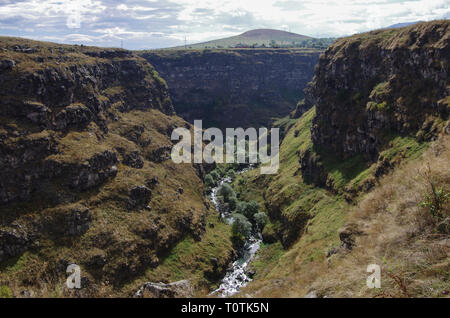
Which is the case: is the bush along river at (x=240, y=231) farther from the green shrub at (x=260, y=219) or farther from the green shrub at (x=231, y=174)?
the green shrub at (x=231, y=174)

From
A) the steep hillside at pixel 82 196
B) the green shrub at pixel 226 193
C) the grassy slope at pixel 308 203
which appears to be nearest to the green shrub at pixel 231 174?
the grassy slope at pixel 308 203

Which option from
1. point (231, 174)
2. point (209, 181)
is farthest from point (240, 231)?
point (231, 174)

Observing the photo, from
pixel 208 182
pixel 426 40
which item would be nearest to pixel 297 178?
pixel 208 182

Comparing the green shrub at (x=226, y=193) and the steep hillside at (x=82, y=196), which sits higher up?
the steep hillside at (x=82, y=196)

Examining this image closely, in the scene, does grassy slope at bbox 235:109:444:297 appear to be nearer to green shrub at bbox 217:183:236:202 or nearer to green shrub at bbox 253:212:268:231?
green shrub at bbox 253:212:268:231

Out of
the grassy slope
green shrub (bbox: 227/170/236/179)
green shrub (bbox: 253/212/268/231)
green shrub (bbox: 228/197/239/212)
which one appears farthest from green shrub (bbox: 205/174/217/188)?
green shrub (bbox: 253/212/268/231)
